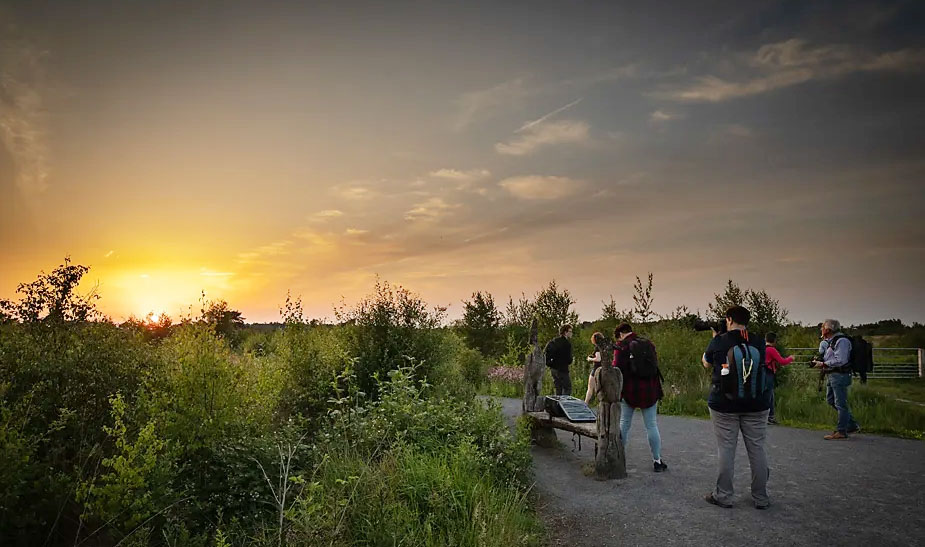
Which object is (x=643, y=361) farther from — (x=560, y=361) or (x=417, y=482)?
(x=560, y=361)

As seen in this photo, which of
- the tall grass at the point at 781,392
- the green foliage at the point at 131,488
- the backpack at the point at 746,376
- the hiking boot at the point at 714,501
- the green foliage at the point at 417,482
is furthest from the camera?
the tall grass at the point at 781,392

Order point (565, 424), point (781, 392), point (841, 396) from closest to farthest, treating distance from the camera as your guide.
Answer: point (565, 424)
point (841, 396)
point (781, 392)

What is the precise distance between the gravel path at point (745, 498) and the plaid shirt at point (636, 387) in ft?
3.67

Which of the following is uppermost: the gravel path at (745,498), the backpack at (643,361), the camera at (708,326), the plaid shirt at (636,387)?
the camera at (708,326)

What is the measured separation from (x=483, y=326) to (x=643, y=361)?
883 inches

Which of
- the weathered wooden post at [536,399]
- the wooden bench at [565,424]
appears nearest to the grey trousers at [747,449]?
the wooden bench at [565,424]

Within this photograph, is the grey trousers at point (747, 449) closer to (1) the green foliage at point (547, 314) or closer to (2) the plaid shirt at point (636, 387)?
(2) the plaid shirt at point (636, 387)

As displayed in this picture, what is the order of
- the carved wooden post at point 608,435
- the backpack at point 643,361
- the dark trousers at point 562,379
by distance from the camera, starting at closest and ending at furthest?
the carved wooden post at point 608,435 < the backpack at point 643,361 < the dark trousers at point 562,379

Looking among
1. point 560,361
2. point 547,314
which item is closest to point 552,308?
point 547,314

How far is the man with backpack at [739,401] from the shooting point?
22.4 feet

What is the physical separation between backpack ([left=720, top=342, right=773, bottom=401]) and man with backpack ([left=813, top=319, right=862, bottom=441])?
17.5ft

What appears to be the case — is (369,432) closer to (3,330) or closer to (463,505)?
(463,505)

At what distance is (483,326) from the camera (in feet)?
102

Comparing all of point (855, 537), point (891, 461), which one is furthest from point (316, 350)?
point (891, 461)
